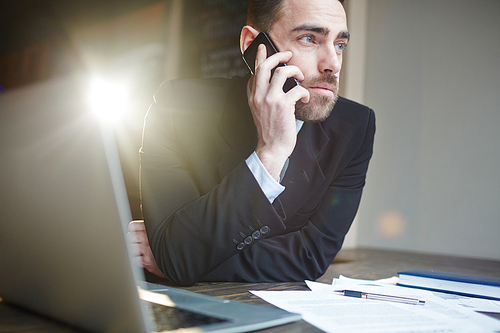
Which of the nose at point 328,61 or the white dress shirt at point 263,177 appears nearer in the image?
the white dress shirt at point 263,177

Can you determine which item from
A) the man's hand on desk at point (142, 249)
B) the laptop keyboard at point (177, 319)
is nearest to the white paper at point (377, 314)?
the laptop keyboard at point (177, 319)

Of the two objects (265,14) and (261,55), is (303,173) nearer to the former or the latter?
(261,55)

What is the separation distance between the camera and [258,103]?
98cm

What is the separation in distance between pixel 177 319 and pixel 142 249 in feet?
2.03

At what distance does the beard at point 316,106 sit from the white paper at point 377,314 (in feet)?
2.04

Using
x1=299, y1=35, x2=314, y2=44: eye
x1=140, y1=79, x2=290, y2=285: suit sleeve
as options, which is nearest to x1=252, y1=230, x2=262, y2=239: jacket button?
x1=140, y1=79, x2=290, y2=285: suit sleeve

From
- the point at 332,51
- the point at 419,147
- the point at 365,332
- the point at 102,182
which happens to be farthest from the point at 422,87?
the point at 102,182

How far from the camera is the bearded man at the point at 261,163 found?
874 millimetres

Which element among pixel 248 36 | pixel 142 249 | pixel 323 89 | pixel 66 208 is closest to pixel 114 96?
pixel 248 36

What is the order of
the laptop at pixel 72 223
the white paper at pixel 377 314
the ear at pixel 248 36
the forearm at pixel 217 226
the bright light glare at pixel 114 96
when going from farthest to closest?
the bright light glare at pixel 114 96
the ear at pixel 248 36
the forearm at pixel 217 226
the white paper at pixel 377 314
the laptop at pixel 72 223

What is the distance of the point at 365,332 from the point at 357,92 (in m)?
2.20

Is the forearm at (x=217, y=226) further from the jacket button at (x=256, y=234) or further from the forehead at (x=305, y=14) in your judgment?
the forehead at (x=305, y=14)

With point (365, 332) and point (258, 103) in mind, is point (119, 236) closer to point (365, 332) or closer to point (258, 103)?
point (365, 332)

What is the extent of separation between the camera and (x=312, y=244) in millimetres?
1054
